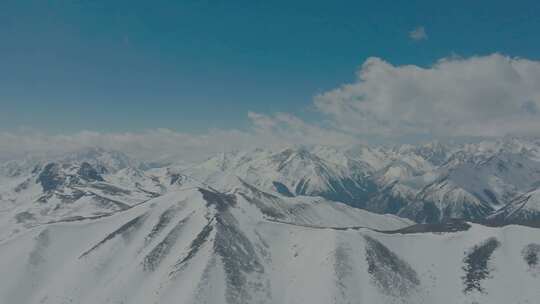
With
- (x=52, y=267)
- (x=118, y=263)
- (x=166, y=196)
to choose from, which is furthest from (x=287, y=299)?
(x=166, y=196)

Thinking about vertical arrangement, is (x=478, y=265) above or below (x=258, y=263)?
above

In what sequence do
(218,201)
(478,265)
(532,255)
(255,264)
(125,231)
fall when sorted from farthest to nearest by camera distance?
(218,201) < (125,231) < (255,264) < (478,265) < (532,255)

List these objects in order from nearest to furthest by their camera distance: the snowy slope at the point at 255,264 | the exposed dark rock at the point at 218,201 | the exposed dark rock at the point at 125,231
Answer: the snowy slope at the point at 255,264
the exposed dark rock at the point at 125,231
the exposed dark rock at the point at 218,201

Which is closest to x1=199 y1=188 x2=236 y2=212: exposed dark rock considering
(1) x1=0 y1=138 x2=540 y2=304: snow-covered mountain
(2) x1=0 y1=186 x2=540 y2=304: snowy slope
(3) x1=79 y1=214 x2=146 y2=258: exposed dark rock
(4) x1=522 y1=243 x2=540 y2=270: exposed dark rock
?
(2) x1=0 y1=186 x2=540 y2=304: snowy slope

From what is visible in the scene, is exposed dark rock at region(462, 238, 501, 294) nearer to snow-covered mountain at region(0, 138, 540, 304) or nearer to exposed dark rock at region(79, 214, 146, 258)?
snow-covered mountain at region(0, 138, 540, 304)

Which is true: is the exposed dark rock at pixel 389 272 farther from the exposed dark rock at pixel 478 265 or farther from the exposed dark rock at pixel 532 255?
the exposed dark rock at pixel 532 255

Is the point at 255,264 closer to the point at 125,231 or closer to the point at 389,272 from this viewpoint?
the point at 389,272

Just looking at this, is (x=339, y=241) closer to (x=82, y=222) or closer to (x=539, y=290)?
(x=539, y=290)

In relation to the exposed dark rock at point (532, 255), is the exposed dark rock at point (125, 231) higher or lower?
lower

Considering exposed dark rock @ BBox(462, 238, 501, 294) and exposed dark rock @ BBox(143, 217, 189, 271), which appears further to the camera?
exposed dark rock @ BBox(143, 217, 189, 271)

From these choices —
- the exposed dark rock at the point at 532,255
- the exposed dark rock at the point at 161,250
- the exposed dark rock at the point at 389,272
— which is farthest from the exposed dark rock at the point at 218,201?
the exposed dark rock at the point at 532,255

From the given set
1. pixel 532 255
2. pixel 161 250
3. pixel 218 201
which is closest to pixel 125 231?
pixel 161 250
